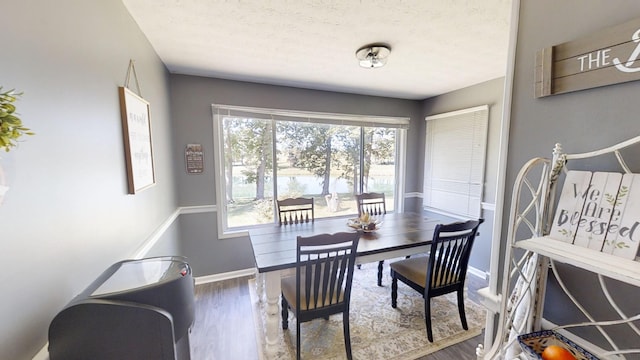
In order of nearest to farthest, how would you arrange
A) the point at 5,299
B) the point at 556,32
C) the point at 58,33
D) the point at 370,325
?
the point at 5,299
the point at 556,32
the point at 58,33
the point at 370,325

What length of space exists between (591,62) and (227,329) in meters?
2.72

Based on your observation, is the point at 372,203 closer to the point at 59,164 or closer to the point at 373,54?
the point at 373,54

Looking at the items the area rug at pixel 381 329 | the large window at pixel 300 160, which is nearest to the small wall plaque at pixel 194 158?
the large window at pixel 300 160

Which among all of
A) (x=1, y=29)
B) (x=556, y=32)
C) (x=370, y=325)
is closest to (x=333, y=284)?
(x=370, y=325)

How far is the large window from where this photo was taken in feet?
10.0

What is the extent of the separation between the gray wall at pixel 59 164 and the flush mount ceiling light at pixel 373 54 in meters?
1.67

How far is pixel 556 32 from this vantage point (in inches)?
32.0

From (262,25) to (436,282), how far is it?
7.89 ft

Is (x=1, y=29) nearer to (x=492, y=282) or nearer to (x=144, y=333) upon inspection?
(x=144, y=333)

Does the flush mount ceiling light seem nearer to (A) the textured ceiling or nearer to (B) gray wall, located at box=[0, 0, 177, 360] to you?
(A) the textured ceiling

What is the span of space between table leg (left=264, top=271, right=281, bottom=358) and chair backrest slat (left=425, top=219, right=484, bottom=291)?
1.22 m

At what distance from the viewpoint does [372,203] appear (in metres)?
3.30

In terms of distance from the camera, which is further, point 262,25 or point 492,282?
point 262,25

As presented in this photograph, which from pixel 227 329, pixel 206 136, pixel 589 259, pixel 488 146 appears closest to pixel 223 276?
pixel 227 329
